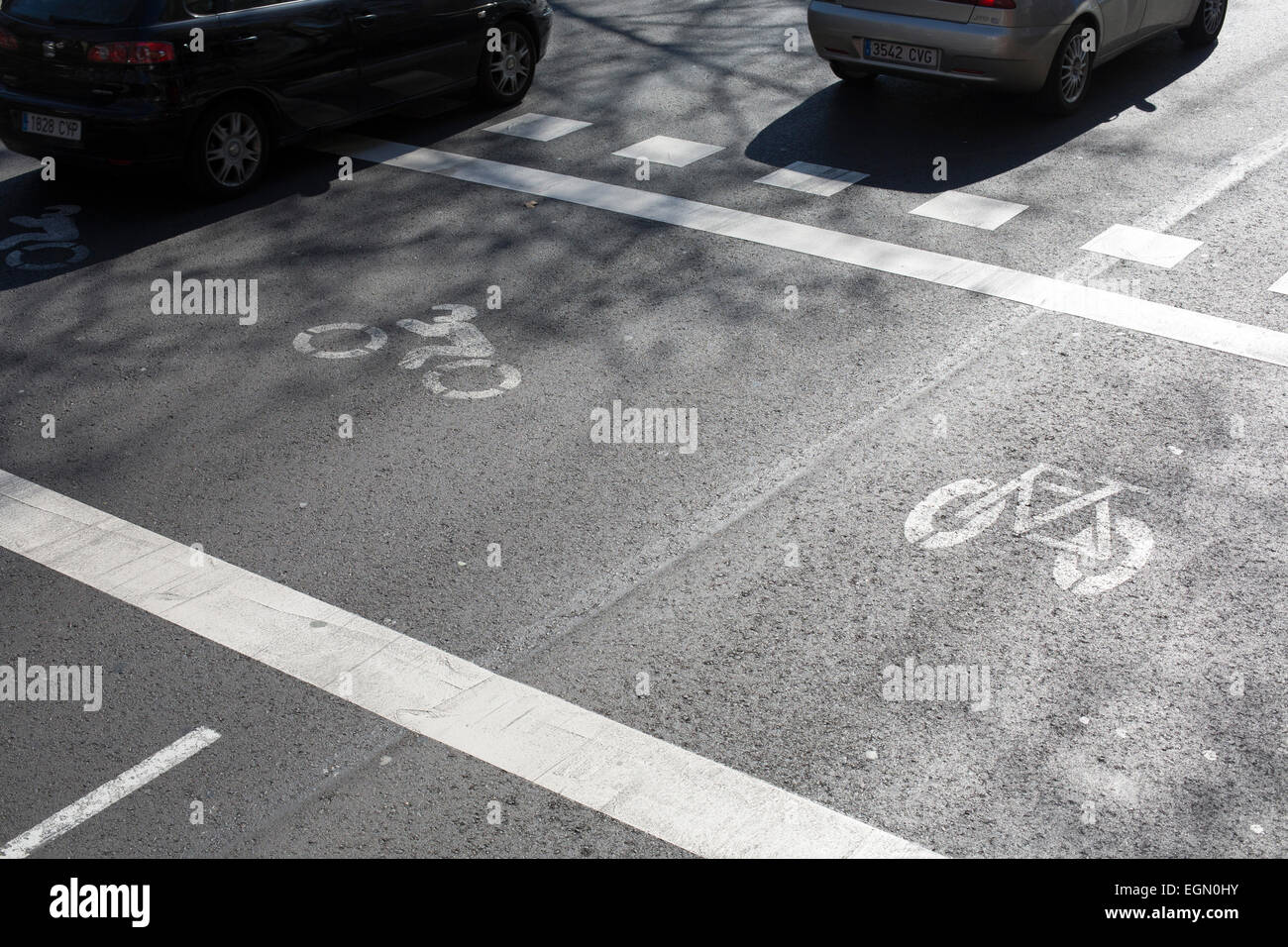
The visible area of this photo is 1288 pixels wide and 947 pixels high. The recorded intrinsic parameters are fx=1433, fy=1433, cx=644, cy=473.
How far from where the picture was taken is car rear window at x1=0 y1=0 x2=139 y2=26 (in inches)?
388

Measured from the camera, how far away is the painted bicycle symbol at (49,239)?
9.43 metres

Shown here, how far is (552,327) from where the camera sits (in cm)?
834

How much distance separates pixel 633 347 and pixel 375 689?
3239 millimetres

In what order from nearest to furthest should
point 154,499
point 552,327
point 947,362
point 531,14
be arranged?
point 154,499 < point 947,362 < point 552,327 < point 531,14

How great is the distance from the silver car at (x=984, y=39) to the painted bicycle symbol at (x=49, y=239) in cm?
612

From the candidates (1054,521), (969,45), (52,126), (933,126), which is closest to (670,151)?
(933,126)

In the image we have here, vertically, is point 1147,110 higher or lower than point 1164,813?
higher

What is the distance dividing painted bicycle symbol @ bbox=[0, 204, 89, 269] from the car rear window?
1317 millimetres

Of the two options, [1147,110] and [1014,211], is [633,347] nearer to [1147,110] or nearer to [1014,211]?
[1014,211]

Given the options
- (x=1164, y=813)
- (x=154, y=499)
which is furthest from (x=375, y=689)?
(x=1164, y=813)

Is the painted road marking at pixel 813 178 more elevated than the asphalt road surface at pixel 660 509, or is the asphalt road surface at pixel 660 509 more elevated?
the painted road marking at pixel 813 178

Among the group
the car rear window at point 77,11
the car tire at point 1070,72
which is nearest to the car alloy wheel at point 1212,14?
the car tire at point 1070,72

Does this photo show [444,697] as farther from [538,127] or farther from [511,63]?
[511,63]

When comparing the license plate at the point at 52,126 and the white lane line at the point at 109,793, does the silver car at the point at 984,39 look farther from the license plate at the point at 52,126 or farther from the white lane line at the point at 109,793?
the white lane line at the point at 109,793
